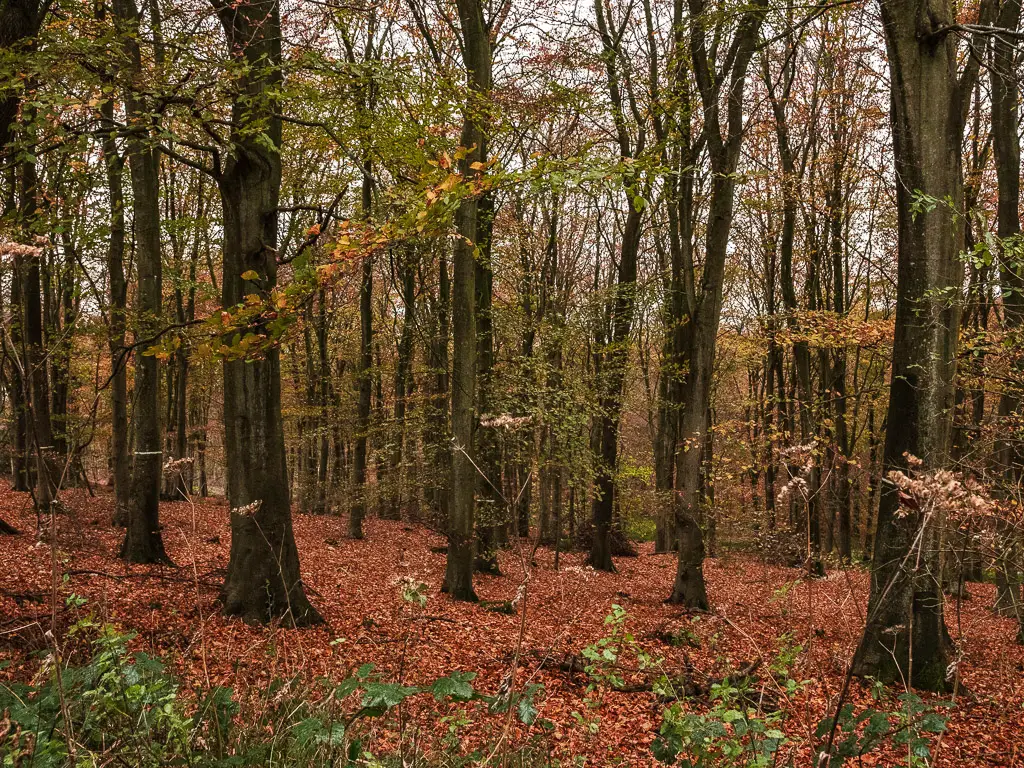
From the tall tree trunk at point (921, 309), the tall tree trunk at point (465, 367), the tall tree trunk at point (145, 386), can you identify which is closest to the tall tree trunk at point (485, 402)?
the tall tree trunk at point (465, 367)

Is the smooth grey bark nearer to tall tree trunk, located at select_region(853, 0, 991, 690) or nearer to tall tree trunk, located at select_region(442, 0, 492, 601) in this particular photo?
tall tree trunk, located at select_region(442, 0, 492, 601)

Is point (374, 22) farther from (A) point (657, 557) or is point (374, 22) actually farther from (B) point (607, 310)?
(A) point (657, 557)

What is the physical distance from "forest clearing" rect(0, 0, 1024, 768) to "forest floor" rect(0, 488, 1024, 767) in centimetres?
9

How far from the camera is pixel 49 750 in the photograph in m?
2.36

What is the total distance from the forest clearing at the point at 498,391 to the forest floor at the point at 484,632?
9 centimetres

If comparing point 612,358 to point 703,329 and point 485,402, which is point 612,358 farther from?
point 703,329

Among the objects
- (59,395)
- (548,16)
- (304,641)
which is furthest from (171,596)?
(59,395)

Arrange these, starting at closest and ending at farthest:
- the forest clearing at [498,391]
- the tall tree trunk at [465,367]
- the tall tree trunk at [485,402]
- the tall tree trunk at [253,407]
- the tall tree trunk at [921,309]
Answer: the forest clearing at [498,391] → the tall tree trunk at [921,309] → the tall tree trunk at [253,407] → the tall tree trunk at [465,367] → the tall tree trunk at [485,402]

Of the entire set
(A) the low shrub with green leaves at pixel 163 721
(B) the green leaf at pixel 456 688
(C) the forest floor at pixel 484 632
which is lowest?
(C) the forest floor at pixel 484 632

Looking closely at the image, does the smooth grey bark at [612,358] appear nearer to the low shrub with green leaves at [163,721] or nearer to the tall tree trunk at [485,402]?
the tall tree trunk at [485,402]

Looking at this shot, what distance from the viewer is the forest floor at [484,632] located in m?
3.79

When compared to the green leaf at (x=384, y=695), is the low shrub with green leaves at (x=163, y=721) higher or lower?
lower

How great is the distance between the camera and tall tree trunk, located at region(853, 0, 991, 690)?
6.22 meters

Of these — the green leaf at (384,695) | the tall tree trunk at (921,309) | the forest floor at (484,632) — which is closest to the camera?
the green leaf at (384,695)
